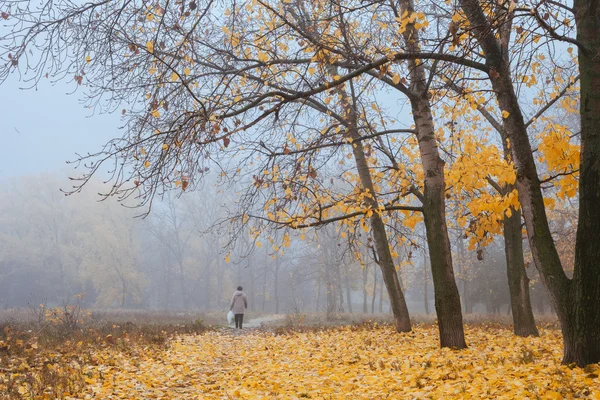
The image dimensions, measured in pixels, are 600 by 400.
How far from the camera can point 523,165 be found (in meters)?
5.21

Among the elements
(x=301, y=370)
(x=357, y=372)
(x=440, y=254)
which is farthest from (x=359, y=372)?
(x=440, y=254)

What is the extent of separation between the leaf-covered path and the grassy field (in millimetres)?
14

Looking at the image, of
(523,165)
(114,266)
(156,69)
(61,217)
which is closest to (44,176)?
(61,217)

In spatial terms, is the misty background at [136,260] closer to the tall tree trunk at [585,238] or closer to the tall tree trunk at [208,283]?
the tall tree trunk at [208,283]

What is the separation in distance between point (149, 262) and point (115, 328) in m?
40.0

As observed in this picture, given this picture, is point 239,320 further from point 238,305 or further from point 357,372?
point 357,372

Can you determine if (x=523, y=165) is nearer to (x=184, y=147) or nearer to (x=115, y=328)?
(x=184, y=147)

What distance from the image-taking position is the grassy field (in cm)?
463

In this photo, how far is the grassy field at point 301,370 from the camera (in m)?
4.63

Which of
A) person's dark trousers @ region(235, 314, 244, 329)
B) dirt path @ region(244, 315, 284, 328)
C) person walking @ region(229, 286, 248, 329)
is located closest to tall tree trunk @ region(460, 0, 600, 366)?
person walking @ region(229, 286, 248, 329)

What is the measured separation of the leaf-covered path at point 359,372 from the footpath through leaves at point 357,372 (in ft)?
0.04

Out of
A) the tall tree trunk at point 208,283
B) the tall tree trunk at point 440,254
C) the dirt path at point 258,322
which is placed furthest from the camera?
the tall tree trunk at point 208,283

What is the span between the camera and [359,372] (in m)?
6.29

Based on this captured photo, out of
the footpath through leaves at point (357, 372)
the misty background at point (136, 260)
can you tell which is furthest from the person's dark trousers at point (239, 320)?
the misty background at point (136, 260)
